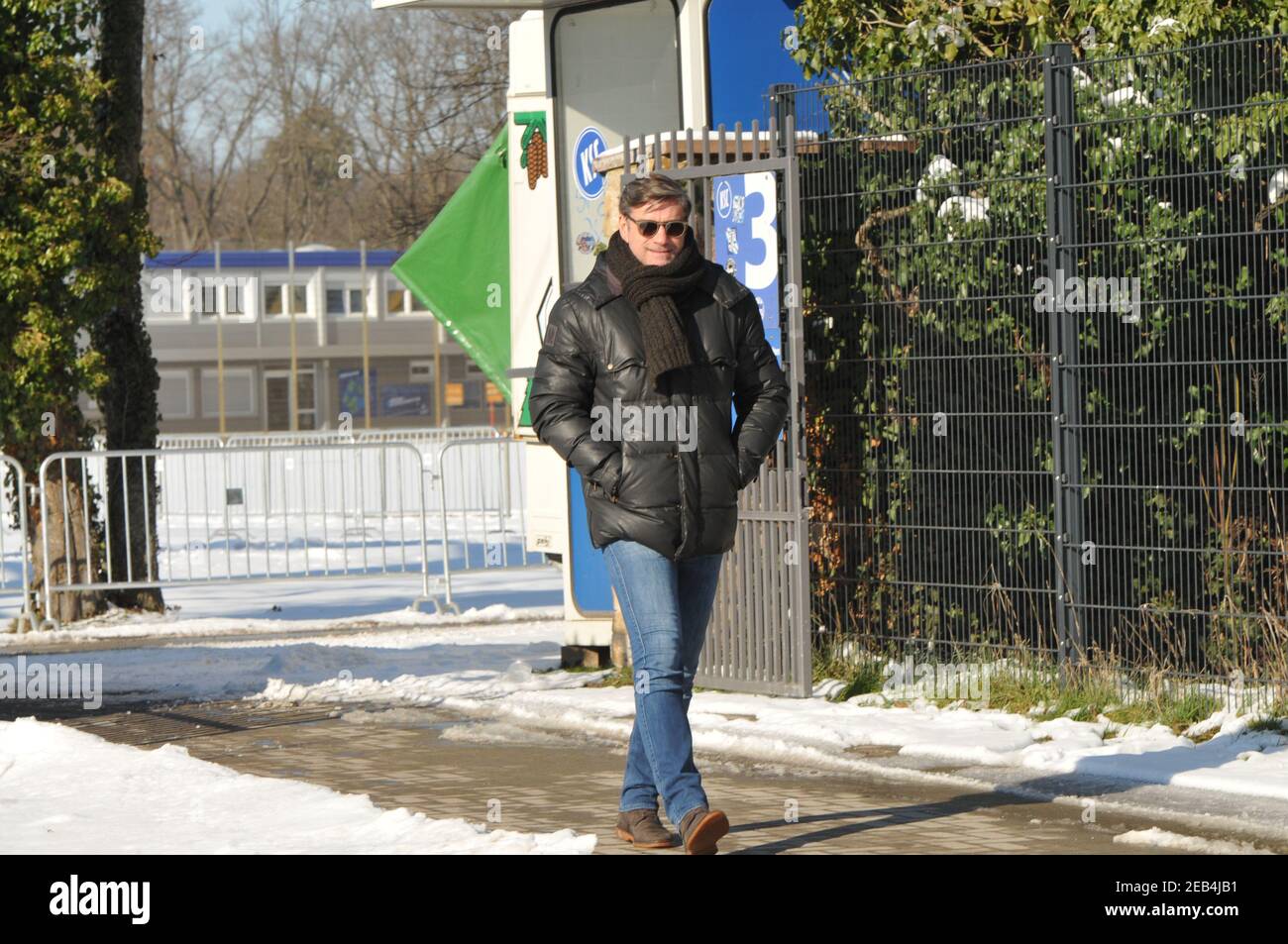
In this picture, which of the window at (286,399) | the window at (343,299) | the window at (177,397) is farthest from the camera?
the window at (286,399)

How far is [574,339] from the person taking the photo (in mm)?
6242

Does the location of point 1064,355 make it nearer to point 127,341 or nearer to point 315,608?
point 315,608

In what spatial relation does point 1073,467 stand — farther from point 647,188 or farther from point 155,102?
point 155,102

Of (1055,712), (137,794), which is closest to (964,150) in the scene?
(1055,712)

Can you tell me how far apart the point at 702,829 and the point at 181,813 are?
6.87 feet

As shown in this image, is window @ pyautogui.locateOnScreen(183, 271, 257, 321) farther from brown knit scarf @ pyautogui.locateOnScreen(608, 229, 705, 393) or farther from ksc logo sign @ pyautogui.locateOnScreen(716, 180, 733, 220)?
brown knit scarf @ pyautogui.locateOnScreen(608, 229, 705, 393)

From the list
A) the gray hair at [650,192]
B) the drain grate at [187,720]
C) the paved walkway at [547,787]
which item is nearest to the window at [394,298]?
the drain grate at [187,720]

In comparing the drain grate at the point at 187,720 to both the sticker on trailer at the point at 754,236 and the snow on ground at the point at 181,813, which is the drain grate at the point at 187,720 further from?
the sticker on trailer at the point at 754,236

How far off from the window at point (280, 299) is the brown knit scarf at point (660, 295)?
5958 centimetres

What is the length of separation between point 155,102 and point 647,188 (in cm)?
6466

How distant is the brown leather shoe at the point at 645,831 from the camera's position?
20.5 feet

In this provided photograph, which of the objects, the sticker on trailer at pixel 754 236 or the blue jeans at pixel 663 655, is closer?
the blue jeans at pixel 663 655
